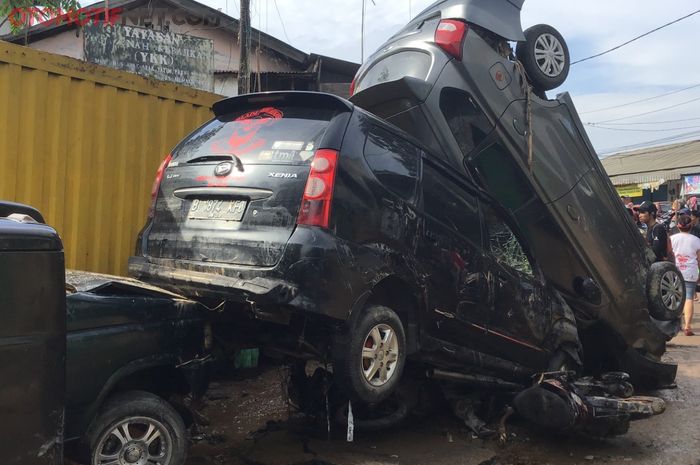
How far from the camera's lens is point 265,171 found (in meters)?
3.43

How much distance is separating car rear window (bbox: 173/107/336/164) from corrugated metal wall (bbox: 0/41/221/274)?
65.7 inches

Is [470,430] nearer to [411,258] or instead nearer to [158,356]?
[411,258]

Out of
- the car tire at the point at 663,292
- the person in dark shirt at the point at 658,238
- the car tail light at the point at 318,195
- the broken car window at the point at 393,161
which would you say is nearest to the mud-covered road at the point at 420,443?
the car tire at the point at 663,292

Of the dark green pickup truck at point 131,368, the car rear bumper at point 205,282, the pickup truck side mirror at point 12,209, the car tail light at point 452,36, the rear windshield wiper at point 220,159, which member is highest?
the car tail light at point 452,36

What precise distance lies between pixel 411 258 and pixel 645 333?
118 inches

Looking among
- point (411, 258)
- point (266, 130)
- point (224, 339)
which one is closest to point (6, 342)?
point (224, 339)

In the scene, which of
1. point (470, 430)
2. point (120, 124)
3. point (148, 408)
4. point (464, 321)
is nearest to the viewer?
point (148, 408)

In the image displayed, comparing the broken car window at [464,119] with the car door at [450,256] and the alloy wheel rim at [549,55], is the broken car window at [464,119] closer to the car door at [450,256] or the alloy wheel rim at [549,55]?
the car door at [450,256]

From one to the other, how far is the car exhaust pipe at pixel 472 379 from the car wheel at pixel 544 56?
98.3 inches

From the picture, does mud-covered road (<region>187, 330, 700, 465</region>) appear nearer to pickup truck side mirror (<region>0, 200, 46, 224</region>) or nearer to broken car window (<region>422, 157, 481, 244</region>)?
broken car window (<region>422, 157, 481, 244</region>)

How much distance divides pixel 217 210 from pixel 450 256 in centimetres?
152

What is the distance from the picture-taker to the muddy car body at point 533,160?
4590 millimetres

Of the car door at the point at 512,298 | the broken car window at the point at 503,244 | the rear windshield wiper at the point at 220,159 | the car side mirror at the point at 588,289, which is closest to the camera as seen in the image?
the rear windshield wiper at the point at 220,159

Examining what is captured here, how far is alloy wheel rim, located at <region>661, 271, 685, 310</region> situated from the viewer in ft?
18.1
